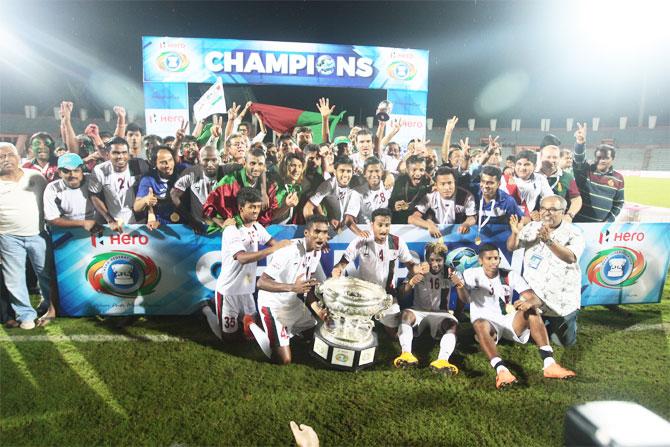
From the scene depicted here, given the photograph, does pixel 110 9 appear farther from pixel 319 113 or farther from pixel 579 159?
pixel 579 159

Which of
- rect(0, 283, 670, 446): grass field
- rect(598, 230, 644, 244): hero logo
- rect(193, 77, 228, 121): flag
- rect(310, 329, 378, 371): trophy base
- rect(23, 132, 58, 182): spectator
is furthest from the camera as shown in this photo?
rect(598, 230, 644, 244): hero logo

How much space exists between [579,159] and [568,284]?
3.54 feet

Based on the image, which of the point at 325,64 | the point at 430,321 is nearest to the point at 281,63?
the point at 325,64

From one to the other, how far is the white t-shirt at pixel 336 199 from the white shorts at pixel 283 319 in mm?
768

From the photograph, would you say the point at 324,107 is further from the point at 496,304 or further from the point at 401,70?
the point at 496,304

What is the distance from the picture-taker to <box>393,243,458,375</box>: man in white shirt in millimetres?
3365

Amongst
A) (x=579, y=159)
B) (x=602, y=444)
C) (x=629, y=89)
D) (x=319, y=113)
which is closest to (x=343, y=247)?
(x=319, y=113)

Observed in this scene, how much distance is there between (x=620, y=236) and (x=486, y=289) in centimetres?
154

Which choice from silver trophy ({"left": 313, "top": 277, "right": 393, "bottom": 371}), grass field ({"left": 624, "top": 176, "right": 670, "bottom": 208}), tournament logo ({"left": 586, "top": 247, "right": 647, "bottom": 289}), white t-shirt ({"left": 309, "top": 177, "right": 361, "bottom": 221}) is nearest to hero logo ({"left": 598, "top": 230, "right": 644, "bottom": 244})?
tournament logo ({"left": 586, "top": 247, "right": 647, "bottom": 289})

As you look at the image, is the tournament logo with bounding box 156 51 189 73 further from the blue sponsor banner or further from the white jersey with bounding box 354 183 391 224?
the white jersey with bounding box 354 183 391 224

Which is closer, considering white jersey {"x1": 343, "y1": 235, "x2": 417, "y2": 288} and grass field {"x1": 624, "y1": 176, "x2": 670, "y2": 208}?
white jersey {"x1": 343, "y1": 235, "x2": 417, "y2": 288}

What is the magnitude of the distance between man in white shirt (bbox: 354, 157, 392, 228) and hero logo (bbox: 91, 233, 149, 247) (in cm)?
179

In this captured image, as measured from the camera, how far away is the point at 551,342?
12.0 feet

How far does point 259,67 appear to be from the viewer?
356 centimetres
